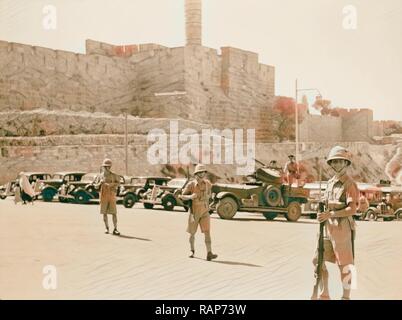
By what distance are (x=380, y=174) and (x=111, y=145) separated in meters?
11.5

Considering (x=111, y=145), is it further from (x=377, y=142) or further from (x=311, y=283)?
(x=311, y=283)

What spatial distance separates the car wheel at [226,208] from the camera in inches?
575

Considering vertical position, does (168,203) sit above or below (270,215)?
above

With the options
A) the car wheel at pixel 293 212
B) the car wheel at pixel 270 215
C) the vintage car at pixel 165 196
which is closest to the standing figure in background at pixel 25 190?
the vintage car at pixel 165 196

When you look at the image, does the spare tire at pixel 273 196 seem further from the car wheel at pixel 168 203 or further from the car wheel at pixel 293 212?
the car wheel at pixel 168 203

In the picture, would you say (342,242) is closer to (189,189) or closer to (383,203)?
(189,189)

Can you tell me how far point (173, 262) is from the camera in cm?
919

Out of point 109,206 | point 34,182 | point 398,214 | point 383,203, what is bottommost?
point 398,214

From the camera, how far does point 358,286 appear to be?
26.1 ft

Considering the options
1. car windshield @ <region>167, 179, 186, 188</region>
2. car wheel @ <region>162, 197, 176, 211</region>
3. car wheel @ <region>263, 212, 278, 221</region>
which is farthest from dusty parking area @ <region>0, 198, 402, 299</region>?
car windshield @ <region>167, 179, 186, 188</region>

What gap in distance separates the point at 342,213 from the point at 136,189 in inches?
473

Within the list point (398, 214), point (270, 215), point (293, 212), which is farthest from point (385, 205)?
point (270, 215)

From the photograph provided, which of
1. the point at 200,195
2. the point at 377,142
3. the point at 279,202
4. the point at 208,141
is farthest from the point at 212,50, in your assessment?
the point at 200,195

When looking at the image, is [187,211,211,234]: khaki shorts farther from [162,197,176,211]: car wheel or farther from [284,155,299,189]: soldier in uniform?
[162,197,176,211]: car wheel
